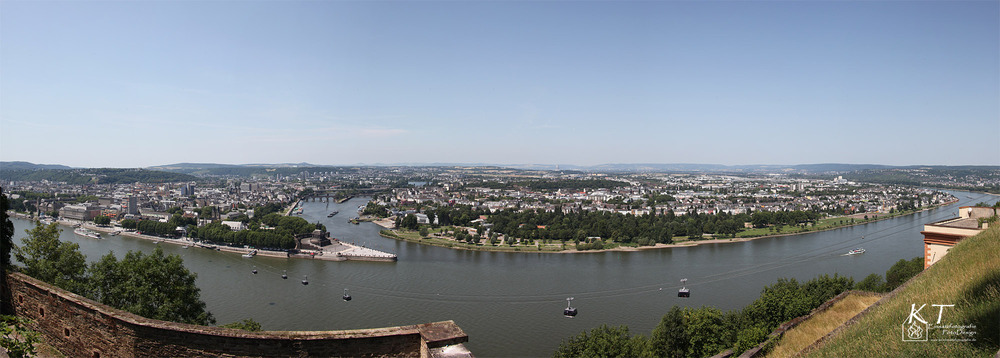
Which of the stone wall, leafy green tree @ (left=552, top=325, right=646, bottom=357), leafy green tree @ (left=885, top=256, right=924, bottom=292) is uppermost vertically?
the stone wall

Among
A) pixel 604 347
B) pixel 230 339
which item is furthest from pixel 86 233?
pixel 230 339

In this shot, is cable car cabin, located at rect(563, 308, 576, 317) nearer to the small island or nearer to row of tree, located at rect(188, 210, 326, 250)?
the small island

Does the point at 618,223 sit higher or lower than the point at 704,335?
lower

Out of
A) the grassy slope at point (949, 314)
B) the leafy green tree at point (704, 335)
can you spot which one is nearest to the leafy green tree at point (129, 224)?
the leafy green tree at point (704, 335)

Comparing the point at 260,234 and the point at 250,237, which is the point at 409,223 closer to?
the point at 260,234

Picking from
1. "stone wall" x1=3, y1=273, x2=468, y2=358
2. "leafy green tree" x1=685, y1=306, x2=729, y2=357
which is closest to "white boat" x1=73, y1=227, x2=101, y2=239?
"stone wall" x1=3, y1=273, x2=468, y2=358

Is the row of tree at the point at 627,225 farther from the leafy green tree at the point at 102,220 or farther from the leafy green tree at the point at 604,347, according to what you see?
the leafy green tree at the point at 102,220

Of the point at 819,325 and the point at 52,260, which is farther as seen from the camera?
the point at 52,260
